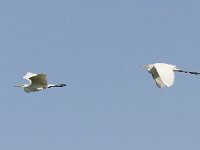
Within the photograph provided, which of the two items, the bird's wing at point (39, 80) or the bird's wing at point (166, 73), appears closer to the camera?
the bird's wing at point (166, 73)

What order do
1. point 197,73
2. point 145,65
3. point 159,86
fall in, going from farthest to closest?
point 197,73 < point 145,65 < point 159,86

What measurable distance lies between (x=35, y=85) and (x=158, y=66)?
21847mm

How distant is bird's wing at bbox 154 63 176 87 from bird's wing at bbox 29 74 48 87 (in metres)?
18.2

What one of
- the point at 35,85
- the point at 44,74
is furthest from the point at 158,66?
the point at 35,85

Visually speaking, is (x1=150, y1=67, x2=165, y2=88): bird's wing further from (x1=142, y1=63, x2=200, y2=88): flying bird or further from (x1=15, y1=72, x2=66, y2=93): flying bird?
(x1=15, y1=72, x2=66, y2=93): flying bird

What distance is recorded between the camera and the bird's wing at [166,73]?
134ft

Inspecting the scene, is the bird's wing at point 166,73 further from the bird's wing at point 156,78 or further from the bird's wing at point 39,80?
the bird's wing at point 39,80

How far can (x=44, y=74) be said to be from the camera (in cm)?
6000

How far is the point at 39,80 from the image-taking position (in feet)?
205

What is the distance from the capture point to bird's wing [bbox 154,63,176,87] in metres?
40.9

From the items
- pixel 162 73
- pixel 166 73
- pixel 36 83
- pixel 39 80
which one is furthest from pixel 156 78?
pixel 36 83

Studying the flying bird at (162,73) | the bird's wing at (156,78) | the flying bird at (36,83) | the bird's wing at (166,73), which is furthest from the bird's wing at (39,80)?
the bird's wing at (166,73)

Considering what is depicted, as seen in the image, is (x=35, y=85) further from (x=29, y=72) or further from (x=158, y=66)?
(x=158, y=66)

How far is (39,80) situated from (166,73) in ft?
72.0
